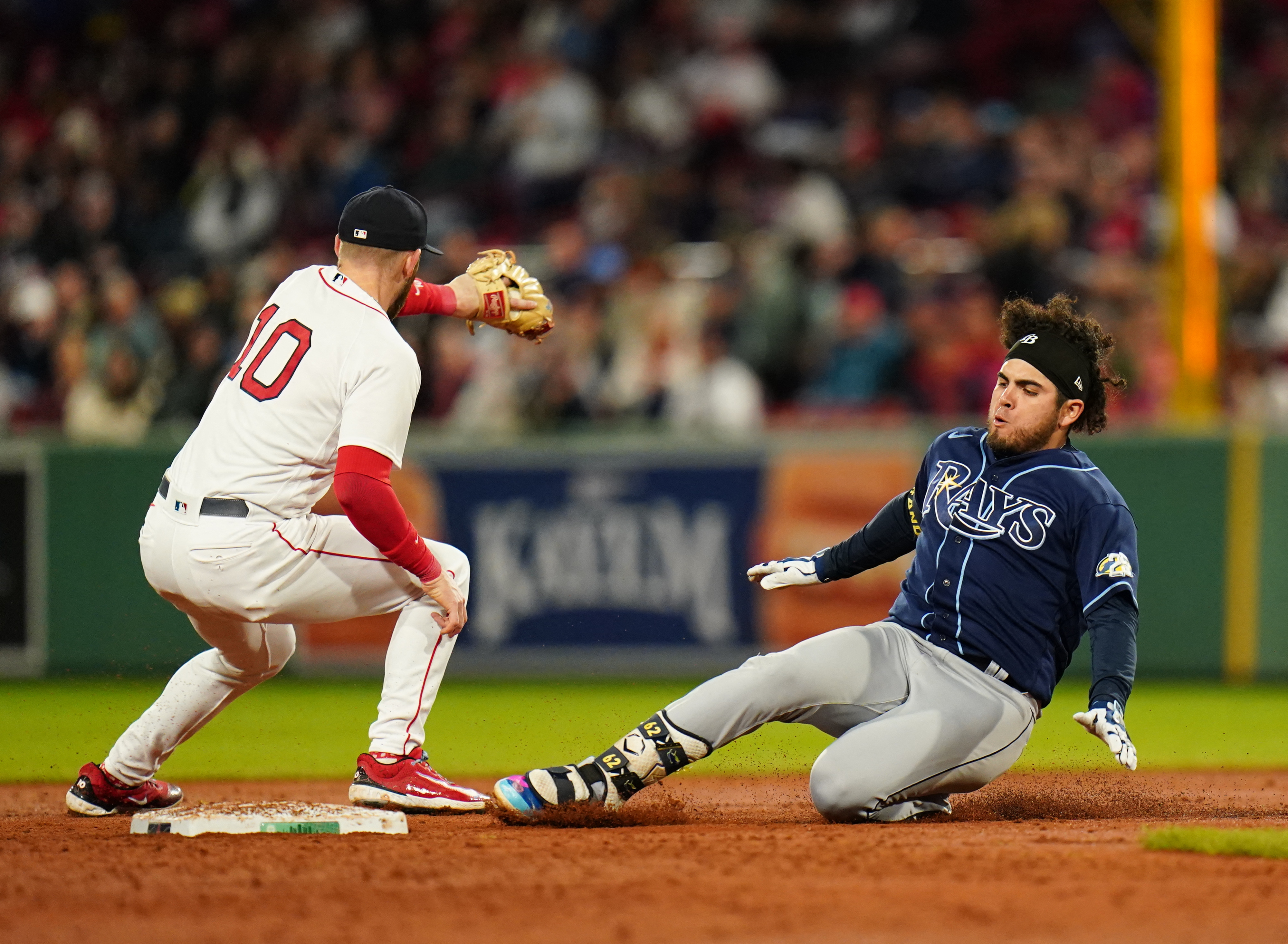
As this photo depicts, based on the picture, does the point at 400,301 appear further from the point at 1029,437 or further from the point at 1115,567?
the point at 1115,567

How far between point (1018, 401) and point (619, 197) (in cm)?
835

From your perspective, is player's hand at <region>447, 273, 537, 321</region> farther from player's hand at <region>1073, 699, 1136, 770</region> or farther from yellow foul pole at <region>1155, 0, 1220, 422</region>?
yellow foul pole at <region>1155, 0, 1220, 422</region>

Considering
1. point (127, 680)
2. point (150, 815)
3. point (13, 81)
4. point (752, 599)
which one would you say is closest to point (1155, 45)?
point (752, 599)

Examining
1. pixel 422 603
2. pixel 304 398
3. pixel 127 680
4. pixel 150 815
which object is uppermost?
pixel 304 398

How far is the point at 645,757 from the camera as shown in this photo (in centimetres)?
482

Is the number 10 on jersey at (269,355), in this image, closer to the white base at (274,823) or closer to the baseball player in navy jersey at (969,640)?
the white base at (274,823)

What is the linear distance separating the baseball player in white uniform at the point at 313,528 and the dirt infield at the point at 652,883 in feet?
0.88

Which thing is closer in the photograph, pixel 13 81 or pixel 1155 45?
pixel 1155 45

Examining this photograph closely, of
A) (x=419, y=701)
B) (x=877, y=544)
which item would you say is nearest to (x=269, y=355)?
(x=419, y=701)

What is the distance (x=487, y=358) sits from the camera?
11.6m

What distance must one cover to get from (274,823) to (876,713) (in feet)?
5.94

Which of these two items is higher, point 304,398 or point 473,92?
point 473,92

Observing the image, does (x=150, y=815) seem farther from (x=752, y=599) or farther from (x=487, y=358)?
(x=487, y=358)

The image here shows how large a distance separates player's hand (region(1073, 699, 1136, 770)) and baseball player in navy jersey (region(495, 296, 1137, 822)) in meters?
A: 0.16
